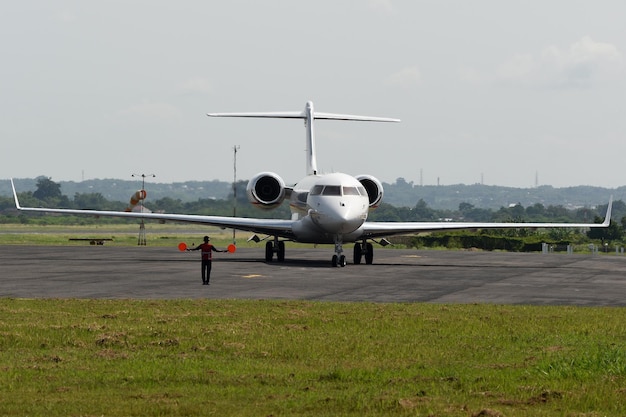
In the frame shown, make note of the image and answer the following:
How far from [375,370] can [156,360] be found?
3230 mm

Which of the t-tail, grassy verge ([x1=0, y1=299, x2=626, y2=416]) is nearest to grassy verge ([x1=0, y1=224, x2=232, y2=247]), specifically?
the t-tail

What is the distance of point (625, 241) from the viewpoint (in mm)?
93375

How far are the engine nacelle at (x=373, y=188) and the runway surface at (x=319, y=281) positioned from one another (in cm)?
368

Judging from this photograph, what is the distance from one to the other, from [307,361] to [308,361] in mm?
15

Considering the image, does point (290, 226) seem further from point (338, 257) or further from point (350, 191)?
point (350, 191)

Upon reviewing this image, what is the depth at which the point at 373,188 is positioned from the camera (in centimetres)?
4625

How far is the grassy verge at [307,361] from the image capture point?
10812 mm

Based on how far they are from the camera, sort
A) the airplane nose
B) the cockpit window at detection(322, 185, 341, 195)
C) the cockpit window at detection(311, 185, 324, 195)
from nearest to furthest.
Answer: the airplane nose < the cockpit window at detection(322, 185, 341, 195) < the cockpit window at detection(311, 185, 324, 195)

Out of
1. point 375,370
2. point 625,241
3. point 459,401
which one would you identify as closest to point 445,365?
point 375,370

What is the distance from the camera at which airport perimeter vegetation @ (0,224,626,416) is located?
35.5ft

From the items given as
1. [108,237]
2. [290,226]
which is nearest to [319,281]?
[290,226]

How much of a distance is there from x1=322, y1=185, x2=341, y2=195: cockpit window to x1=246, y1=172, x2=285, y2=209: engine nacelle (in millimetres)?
5601

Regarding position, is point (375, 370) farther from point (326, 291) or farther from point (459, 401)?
point (326, 291)

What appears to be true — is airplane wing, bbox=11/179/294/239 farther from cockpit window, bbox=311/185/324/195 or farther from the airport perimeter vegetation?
the airport perimeter vegetation
